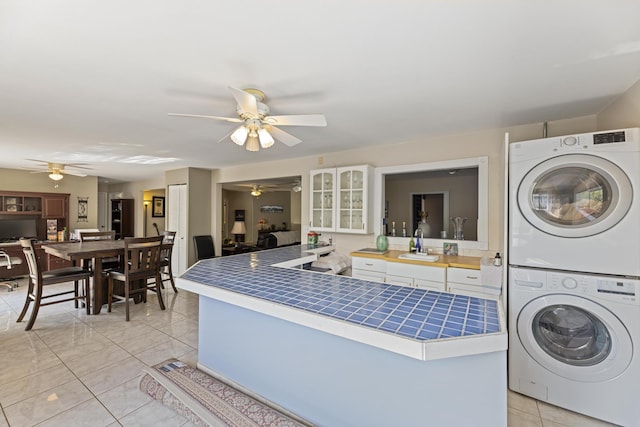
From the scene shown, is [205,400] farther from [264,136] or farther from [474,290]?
[474,290]

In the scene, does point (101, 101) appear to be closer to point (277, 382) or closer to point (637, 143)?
point (277, 382)

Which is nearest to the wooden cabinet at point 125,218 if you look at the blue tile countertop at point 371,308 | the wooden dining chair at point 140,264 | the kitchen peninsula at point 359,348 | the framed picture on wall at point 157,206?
the framed picture on wall at point 157,206

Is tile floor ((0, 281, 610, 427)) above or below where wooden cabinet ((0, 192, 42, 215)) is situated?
below

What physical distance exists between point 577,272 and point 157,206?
922 centimetres

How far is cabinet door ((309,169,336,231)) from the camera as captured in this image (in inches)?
155

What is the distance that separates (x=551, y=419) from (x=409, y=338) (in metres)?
1.70

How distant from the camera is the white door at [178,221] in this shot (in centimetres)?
568

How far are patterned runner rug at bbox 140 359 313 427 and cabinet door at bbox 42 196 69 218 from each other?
5.93 metres

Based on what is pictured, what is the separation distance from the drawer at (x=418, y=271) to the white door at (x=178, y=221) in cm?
427

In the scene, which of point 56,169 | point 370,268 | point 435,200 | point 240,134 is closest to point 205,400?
point 240,134

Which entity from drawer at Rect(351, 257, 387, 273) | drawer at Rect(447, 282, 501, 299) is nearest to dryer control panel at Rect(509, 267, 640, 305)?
drawer at Rect(447, 282, 501, 299)

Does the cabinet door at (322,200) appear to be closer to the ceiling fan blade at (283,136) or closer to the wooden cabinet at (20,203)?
the ceiling fan blade at (283,136)

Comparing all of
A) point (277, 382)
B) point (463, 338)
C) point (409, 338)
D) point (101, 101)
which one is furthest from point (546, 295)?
point (101, 101)

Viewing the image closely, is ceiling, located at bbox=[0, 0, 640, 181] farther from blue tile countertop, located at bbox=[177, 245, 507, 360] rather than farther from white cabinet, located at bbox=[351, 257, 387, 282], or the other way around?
white cabinet, located at bbox=[351, 257, 387, 282]
